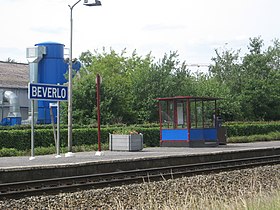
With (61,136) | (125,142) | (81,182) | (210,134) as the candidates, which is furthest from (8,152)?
(210,134)

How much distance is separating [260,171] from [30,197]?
8318 millimetres

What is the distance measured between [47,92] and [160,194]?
10.8m

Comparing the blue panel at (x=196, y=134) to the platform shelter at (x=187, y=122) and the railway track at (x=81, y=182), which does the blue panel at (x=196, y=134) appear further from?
the railway track at (x=81, y=182)

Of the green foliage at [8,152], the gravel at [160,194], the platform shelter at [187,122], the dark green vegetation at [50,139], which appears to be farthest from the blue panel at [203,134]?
the gravel at [160,194]

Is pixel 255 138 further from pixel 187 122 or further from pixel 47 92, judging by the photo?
pixel 47 92

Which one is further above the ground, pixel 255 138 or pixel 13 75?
pixel 13 75

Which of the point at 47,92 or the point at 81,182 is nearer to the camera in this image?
the point at 81,182

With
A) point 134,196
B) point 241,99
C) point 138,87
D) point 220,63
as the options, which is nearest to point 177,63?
point 138,87

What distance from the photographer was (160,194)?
1252cm

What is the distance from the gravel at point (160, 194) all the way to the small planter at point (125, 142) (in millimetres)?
10714

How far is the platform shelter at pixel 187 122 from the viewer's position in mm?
28875

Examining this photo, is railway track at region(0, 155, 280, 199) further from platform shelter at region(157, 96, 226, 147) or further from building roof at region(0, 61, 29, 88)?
building roof at region(0, 61, 29, 88)

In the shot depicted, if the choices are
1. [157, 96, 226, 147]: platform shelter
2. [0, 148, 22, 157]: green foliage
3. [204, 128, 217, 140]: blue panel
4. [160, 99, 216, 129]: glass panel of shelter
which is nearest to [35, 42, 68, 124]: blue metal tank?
[160, 99, 216, 129]: glass panel of shelter

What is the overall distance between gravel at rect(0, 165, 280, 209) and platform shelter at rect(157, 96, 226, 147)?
1205cm
